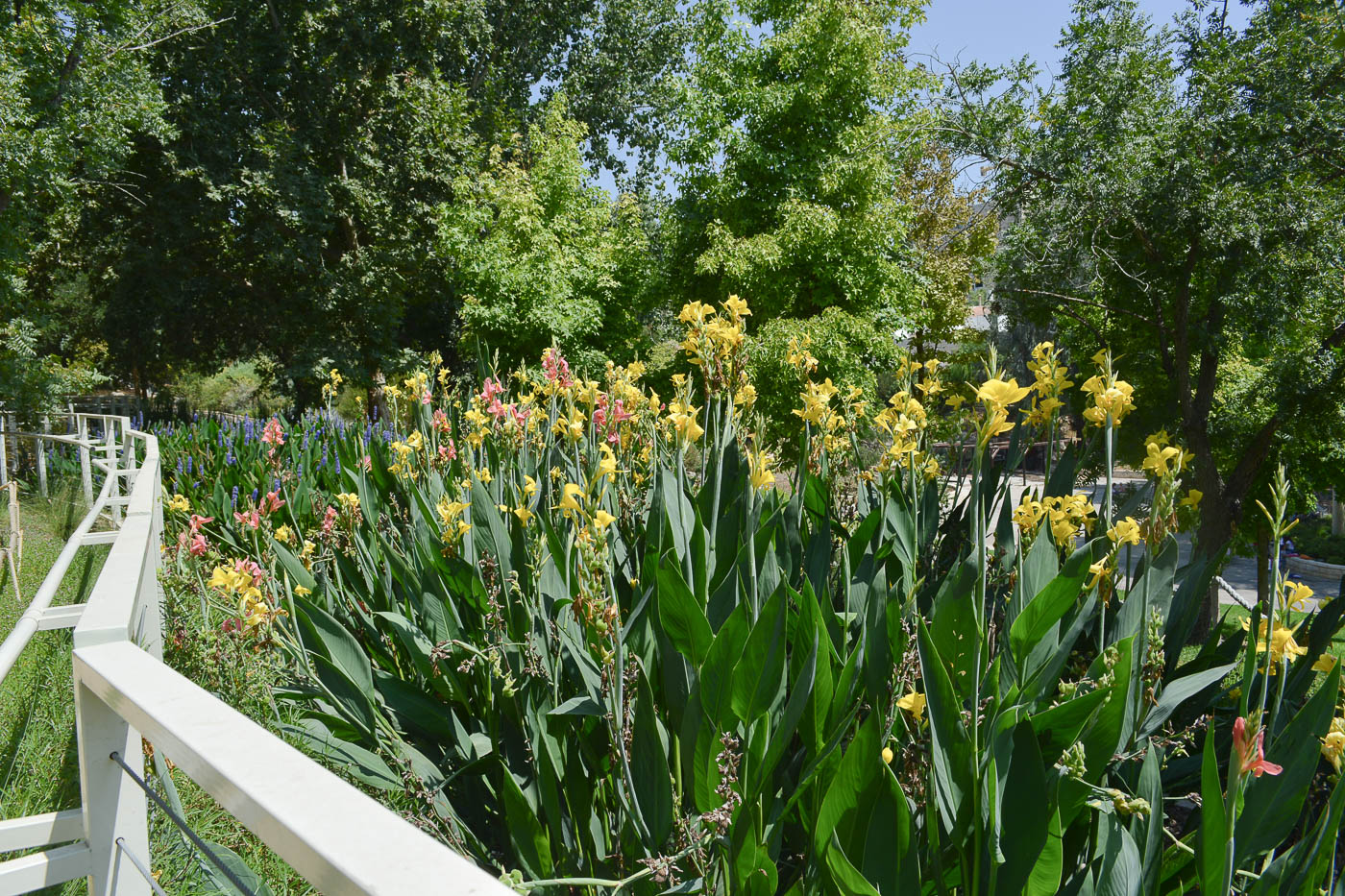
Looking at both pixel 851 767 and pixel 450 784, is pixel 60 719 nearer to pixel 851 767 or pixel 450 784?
pixel 450 784

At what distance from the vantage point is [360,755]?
1.67m

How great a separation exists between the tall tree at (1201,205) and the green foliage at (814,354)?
1559 millimetres

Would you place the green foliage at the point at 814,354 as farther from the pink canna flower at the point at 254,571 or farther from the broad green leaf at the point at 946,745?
the broad green leaf at the point at 946,745

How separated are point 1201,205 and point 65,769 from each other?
7522 millimetres

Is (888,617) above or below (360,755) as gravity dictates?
above

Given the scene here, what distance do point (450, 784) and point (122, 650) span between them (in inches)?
40.0

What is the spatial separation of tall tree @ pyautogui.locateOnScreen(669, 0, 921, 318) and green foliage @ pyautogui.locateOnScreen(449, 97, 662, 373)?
1.44 m

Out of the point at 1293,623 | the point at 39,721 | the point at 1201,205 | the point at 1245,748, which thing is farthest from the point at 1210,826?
the point at 1201,205

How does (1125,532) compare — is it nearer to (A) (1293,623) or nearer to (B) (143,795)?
(A) (1293,623)

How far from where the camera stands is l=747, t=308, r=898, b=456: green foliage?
8.74 m

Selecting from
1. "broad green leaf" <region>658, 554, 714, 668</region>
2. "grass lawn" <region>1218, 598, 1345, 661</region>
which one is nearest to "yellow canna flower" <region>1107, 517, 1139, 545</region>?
"grass lawn" <region>1218, 598, 1345, 661</region>

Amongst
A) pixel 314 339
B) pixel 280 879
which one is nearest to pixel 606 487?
pixel 280 879

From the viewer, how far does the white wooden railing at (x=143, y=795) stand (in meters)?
0.45

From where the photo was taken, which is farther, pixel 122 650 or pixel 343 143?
pixel 343 143
